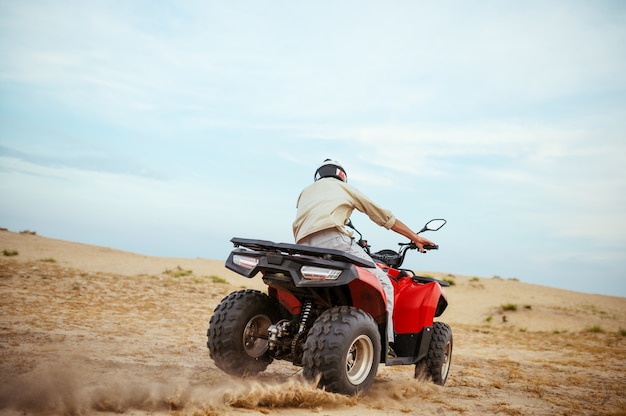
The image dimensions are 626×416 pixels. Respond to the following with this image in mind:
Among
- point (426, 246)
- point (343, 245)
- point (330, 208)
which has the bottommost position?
point (343, 245)

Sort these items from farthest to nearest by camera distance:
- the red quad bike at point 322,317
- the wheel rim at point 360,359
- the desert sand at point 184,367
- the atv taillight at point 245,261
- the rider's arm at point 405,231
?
the rider's arm at point 405,231
the atv taillight at point 245,261
the wheel rim at point 360,359
the red quad bike at point 322,317
the desert sand at point 184,367

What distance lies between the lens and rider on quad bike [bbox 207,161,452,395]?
15.6 ft

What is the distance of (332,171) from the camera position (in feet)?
19.0

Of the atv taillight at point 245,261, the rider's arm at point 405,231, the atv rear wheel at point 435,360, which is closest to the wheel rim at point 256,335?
the atv taillight at point 245,261

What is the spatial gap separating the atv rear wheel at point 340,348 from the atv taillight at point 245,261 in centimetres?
84

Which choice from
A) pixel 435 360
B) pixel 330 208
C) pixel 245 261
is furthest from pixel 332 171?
pixel 435 360

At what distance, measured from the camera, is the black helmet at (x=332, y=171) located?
5.77 m

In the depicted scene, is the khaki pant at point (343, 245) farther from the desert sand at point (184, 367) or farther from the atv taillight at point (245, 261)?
the desert sand at point (184, 367)

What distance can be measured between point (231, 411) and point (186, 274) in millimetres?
17979

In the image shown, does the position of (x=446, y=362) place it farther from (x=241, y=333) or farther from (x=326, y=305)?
(x=241, y=333)

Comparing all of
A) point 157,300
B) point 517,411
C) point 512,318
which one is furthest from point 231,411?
point 512,318

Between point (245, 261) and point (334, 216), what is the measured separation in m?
0.94

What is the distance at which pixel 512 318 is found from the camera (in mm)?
21500

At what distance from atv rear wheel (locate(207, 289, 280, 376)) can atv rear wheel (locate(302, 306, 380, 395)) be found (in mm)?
965
